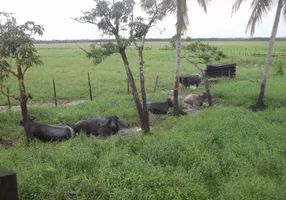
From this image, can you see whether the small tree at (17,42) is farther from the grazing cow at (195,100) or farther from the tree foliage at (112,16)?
the grazing cow at (195,100)

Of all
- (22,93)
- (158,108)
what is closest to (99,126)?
(22,93)

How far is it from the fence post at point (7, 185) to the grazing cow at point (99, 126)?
638cm

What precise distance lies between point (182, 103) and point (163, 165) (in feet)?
27.8

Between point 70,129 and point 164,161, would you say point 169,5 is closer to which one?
point 70,129

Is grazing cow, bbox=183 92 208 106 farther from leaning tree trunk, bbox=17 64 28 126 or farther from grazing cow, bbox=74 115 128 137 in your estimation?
leaning tree trunk, bbox=17 64 28 126

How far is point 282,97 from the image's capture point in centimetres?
1446

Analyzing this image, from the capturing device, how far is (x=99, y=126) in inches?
408

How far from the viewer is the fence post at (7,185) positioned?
3709 mm

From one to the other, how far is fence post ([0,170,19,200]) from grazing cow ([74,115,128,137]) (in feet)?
20.9

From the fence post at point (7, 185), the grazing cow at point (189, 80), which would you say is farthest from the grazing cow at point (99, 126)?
the grazing cow at point (189, 80)

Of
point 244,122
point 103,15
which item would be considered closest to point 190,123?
point 244,122

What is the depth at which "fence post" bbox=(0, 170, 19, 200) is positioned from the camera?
3.71m

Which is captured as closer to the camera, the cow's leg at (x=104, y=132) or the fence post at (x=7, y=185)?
the fence post at (x=7, y=185)

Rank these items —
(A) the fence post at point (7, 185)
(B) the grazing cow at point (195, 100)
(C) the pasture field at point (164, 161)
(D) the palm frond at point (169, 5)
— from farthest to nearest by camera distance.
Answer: (B) the grazing cow at point (195, 100) < (D) the palm frond at point (169, 5) < (C) the pasture field at point (164, 161) < (A) the fence post at point (7, 185)
